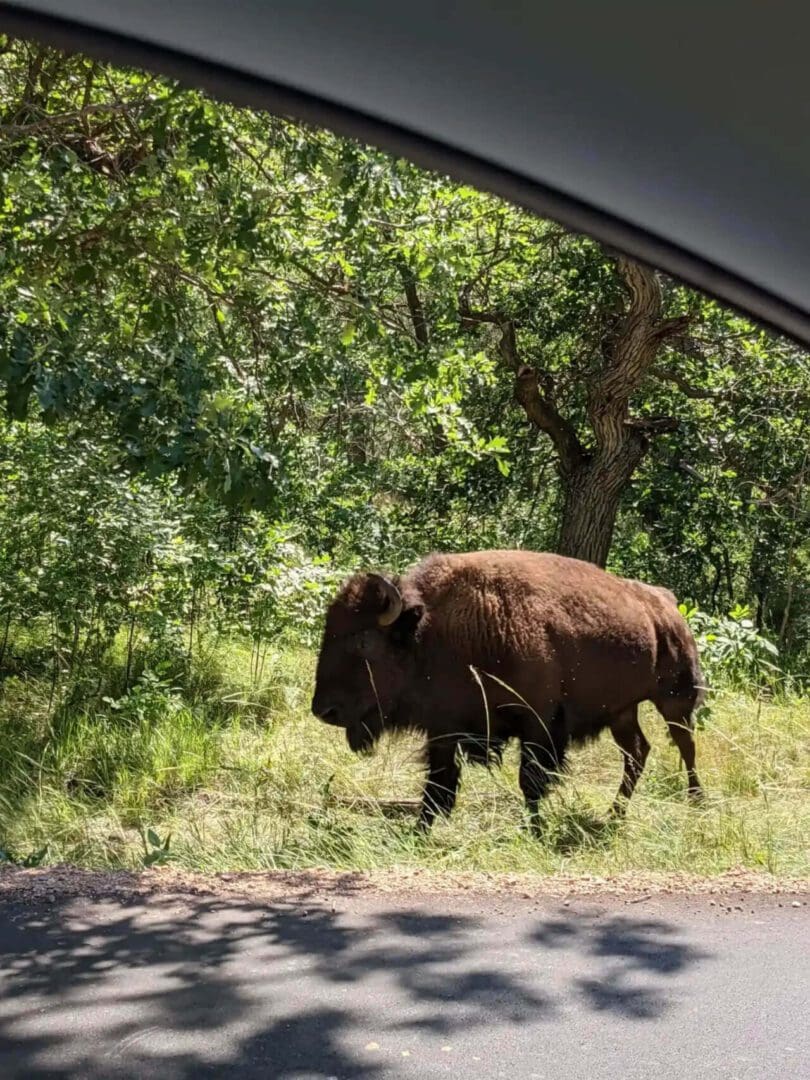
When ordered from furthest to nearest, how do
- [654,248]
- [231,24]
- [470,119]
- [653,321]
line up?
[653,321]
[654,248]
[470,119]
[231,24]

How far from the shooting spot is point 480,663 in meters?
8.75

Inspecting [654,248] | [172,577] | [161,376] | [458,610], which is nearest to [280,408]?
[172,577]

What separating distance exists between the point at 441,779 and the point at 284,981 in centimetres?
320

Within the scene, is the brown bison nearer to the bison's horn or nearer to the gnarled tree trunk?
the bison's horn

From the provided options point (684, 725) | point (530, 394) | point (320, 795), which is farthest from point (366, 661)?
point (530, 394)

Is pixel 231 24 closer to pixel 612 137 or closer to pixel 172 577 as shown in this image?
pixel 612 137

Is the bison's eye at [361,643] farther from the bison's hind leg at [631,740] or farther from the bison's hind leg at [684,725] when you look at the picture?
the bison's hind leg at [684,725]

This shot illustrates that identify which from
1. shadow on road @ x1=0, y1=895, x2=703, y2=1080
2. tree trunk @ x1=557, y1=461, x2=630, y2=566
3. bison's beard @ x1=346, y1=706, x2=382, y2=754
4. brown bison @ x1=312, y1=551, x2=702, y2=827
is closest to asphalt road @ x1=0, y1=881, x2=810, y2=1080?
shadow on road @ x1=0, y1=895, x2=703, y2=1080

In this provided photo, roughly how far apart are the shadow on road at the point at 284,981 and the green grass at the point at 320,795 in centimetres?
126

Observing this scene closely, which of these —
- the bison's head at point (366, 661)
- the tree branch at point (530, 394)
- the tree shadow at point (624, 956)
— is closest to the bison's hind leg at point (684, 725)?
the bison's head at point (366, 661)

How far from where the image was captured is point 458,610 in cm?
889

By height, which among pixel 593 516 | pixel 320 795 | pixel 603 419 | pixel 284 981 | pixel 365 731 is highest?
pixel 603 419

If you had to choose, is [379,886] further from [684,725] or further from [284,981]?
[684,725]

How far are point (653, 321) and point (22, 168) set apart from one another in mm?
7653
